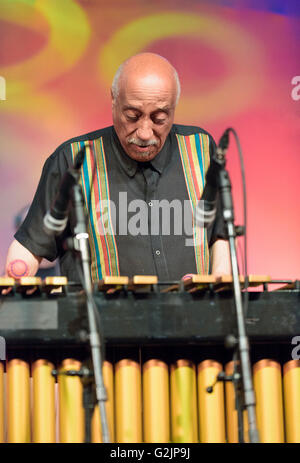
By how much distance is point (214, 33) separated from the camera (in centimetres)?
544

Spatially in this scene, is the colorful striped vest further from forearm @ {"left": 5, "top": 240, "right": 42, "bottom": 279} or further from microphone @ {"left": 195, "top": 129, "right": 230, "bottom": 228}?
microphone @ {"left": 195, "top": 129, "right": 230, "bottom": 228}

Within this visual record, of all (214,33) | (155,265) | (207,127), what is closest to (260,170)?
(207,127)

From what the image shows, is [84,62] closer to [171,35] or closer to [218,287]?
[171,35]

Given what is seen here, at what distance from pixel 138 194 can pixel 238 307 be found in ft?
4.09

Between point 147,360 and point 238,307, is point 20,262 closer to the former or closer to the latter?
point 147,360

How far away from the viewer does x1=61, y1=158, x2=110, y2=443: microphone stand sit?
2.68 m

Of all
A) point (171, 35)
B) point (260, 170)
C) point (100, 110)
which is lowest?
point (260, 170)

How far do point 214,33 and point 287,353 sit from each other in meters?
2.96

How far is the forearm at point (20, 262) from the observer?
11.4 ft
